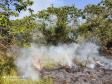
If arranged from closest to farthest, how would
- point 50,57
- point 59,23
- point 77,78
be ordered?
point 77,78, point 50,57, point 59,23

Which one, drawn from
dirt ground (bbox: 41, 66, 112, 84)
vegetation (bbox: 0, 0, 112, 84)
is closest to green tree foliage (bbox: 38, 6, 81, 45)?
vegetation (bbox: 0, 0, 112, 84)

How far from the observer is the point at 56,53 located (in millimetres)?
54500

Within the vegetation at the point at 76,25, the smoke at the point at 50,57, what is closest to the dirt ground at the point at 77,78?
the smoke at the point at 50,57

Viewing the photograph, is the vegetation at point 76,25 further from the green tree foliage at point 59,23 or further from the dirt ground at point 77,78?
the dirt ground at point 77,78

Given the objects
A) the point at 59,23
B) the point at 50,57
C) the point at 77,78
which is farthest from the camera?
the point at 59,23

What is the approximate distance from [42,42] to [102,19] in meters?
16.2

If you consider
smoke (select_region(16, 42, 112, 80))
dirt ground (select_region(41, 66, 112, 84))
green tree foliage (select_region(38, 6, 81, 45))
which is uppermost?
green tree foliage (select_region(38, 6, 81, 45))

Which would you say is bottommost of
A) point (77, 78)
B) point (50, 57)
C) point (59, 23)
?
point (77, 78)

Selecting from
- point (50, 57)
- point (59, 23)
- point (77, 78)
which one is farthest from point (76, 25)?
point (77, 78)

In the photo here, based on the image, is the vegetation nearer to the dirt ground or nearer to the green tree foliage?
the green tree foliage

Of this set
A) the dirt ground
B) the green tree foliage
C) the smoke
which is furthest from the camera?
the green tree foliage

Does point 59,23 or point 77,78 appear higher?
point 59,23

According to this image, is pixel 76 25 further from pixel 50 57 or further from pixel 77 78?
pixel 77 78

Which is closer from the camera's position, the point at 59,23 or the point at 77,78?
the point at 77,78
